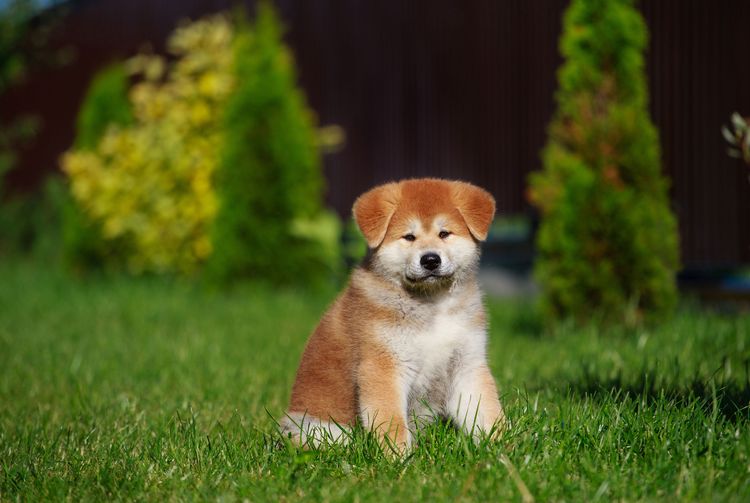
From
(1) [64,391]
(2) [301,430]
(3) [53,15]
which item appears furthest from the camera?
(3) [53,15]

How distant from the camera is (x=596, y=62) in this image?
675cm

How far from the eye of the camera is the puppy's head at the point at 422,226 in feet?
11.1

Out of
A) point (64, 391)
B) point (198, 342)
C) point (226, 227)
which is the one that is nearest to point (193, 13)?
point (226, 227)

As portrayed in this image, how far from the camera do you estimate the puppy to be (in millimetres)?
3299

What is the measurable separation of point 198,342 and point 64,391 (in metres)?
1.58

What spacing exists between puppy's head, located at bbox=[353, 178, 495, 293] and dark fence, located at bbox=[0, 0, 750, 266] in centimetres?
557

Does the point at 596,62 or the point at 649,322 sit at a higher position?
the point at 596,62

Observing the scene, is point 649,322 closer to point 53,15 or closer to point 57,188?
point 53,15

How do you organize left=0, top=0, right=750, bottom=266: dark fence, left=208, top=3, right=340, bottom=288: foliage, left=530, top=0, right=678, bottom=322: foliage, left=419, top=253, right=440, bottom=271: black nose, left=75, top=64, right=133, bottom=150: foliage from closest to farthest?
left=419, top=253, right=440, bottom=271: black nose → left=530, top=0, right=678, bottom=322: foliage → left=0, top=0, right=750, bottom=266: dark fence → left=208, top=3, right=340, bottom=288: foliage → left=75, top=64, right=133, bottom=150: foliage

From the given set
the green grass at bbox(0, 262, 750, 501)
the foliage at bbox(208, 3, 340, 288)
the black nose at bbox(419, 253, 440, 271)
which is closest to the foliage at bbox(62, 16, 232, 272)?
the foliage at bbox(208, 3, 340, 288)

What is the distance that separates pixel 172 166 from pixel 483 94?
4.35 metres

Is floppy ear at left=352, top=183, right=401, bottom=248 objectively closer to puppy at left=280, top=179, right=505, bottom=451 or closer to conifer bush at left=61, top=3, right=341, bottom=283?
puppy at left=280, top=179, right=505, bottom=451

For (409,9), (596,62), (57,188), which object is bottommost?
(57,188)

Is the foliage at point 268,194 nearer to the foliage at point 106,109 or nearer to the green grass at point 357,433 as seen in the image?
the green grass at point 357,433
